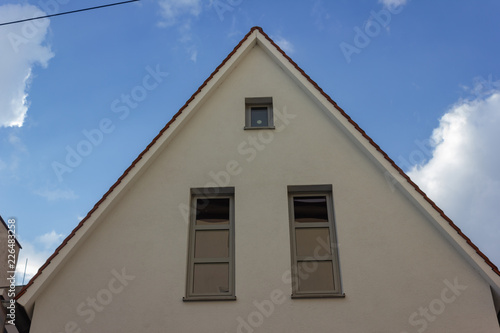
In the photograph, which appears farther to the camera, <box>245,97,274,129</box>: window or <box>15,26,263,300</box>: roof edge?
<box>245,97,274,129</box>: window

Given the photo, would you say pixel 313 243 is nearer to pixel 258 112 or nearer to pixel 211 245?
pixel 211 245

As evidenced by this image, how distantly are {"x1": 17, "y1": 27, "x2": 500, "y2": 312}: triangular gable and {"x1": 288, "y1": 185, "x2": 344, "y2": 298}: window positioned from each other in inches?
46.8

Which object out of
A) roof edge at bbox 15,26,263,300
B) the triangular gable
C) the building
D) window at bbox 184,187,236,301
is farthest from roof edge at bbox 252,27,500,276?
the building

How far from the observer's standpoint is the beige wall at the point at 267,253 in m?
6.55

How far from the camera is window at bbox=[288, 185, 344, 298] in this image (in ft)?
23.1

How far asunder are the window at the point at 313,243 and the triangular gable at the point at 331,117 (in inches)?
46.8

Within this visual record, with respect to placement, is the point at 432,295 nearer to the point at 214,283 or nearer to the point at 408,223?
the point at 408,223

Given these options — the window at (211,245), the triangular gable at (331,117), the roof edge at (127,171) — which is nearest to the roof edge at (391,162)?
the triangular gable at (331,117)

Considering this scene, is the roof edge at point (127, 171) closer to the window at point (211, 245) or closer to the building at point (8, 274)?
the building at point (8, 274)

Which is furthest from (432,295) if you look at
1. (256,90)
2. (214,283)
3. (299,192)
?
(256,90)

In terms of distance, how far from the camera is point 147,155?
7914mm

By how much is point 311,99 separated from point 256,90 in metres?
1.15

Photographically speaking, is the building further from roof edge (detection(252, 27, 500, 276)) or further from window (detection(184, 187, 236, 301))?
roof edge (detection(252, 27, 500, 276))

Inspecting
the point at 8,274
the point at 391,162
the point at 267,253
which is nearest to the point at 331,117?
the point at 391,162
